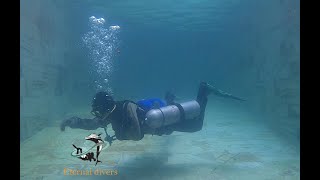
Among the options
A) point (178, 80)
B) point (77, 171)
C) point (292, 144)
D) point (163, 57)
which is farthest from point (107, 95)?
point (178, 80)

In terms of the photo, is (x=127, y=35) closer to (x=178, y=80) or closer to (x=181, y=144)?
(x=181, y=144)

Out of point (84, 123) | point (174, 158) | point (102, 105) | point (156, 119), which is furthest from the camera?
point (174, 158)

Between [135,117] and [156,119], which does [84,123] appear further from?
[156,119]

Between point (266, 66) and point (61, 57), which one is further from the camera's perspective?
point (61, 57)

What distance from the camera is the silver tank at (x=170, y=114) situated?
25.9 feet

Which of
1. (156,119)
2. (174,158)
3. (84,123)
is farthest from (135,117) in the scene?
(174,158)

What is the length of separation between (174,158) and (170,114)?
2232mm

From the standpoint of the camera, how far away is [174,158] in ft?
33.1

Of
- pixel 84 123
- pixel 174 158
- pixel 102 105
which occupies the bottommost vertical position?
pixel 174 158

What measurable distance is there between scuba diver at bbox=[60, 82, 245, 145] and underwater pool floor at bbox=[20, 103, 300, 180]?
124cm

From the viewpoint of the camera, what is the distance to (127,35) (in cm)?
5666

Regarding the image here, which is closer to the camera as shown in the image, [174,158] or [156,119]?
[156,119]

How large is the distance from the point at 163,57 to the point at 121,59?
1319cm

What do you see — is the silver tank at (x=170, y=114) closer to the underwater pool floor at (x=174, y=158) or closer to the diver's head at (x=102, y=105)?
the diver's head at (x=102, y=105)
